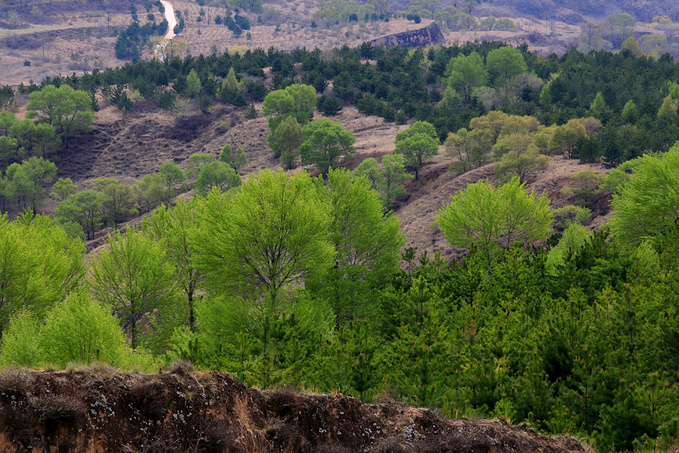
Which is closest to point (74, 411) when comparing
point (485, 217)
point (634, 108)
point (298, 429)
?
point (298, 429)

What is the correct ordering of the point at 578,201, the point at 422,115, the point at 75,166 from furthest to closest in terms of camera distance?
the point at 75,166, the point at 422,115, the point at 578,201

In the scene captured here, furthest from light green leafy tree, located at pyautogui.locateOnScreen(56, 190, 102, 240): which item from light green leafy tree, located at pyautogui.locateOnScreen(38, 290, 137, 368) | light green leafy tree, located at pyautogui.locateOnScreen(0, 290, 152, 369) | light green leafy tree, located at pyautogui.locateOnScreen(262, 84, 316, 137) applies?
light green leafy tree, located at pyautogui.locateOnScreen(38, 290, 137, 368)

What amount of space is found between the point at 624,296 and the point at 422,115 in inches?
3961

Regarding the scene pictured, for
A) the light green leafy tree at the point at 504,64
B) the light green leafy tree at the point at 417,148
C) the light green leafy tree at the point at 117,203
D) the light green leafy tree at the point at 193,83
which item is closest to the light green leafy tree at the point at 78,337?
the light green leafy tree at the point at 417,148

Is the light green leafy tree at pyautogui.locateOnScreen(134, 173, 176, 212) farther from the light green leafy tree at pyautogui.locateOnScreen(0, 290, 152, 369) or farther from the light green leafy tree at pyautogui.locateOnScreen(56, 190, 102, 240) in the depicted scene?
the light green leafy tree at pyautogui.locateOnScreen(0, 290, 152, 369)

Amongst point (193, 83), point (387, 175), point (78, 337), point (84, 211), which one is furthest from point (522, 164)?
point (193, 83)

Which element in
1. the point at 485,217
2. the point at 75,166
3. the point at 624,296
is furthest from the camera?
the point at 75,166

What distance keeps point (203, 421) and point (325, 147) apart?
99.8m

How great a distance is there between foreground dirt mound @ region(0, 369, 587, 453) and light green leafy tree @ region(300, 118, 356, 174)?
94400 mm

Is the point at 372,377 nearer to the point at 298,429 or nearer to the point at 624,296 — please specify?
the point at 298,429

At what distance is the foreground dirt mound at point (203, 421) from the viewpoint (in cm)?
1259

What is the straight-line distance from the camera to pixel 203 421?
14.1 meters

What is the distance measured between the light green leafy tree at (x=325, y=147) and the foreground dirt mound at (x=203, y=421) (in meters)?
94.4

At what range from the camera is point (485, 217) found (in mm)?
57000
